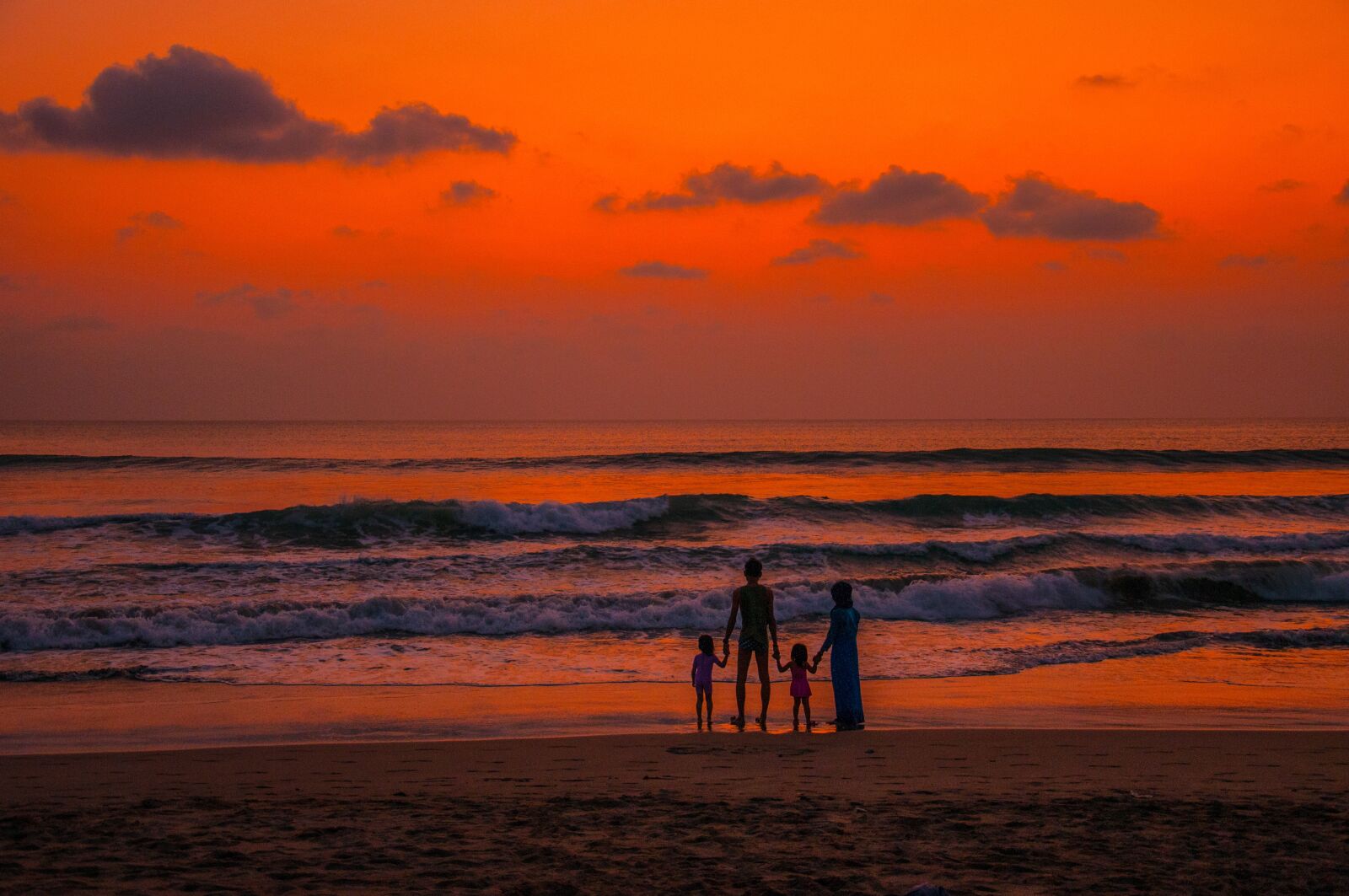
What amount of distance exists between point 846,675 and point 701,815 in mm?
3630

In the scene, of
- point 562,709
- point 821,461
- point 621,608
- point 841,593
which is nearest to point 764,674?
point 841,593

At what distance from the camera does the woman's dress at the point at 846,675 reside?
1002 centimetres

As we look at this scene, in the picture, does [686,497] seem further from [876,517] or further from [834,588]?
[834,588]

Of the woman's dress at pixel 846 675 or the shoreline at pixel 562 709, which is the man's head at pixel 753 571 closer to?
the woman's dress at pixel 846 675

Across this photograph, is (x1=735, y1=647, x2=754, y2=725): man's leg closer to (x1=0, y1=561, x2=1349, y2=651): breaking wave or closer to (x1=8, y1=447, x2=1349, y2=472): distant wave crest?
(x1=0, y1=561, x2=1349, y2=651): breaking wave

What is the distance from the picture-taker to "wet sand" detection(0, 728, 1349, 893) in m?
5.46

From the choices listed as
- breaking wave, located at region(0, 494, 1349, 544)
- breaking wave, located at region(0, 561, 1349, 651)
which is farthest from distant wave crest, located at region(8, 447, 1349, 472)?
breaking wave, located at region(0, 561, 1349, 651)

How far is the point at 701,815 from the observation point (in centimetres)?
675

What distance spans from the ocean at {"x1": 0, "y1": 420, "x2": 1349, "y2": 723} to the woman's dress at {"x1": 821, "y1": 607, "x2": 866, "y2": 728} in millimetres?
3141

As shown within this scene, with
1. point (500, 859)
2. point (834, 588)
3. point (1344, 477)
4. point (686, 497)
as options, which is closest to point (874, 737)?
point (834, 588)

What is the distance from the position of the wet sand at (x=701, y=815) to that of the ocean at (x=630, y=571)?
12.4 feet

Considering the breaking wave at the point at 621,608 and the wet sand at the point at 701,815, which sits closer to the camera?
the wet sand at the point at 701,815

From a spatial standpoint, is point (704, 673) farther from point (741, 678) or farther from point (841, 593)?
point (841, 593)

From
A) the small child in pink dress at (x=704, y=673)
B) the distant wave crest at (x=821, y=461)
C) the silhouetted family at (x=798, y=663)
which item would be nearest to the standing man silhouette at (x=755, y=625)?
the silhouetted family at (x=798, y=663)
